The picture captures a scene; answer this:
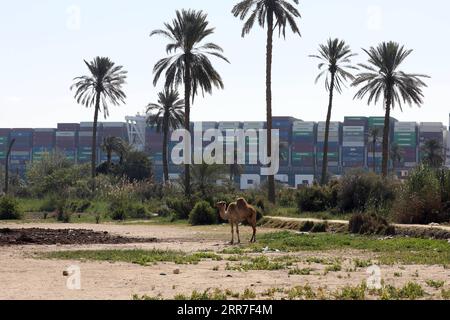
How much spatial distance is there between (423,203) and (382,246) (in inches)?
300

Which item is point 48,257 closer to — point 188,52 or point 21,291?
point 21,291

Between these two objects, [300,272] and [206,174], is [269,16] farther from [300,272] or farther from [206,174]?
[300,272]

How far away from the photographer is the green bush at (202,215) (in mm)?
37000

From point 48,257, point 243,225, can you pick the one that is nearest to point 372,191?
point 243,225

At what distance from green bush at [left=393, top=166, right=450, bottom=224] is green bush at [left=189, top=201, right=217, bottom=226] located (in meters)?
10.9

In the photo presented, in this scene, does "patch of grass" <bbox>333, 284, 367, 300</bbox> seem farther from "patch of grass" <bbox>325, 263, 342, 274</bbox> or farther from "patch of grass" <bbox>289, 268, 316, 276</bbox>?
"patch of grass" <bbox>325, 263, 342, 274</bbox>

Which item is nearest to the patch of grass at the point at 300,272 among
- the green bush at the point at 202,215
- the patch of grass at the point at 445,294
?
the patch of grass at the point at 445,294

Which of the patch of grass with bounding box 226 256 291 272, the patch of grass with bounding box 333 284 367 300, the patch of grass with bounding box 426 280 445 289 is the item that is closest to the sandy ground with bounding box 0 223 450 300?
the patch of grass with bounding box 426 280 445 289

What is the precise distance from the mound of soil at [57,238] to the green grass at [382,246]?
4495mm

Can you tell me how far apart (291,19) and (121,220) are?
603 inches

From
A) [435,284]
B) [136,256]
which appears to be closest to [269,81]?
[136,256]

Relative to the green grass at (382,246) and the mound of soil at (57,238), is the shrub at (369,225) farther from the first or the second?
the mound of soil at (57,238)

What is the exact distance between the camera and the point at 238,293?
10.7m

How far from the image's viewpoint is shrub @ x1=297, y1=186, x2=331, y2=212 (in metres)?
39.5
